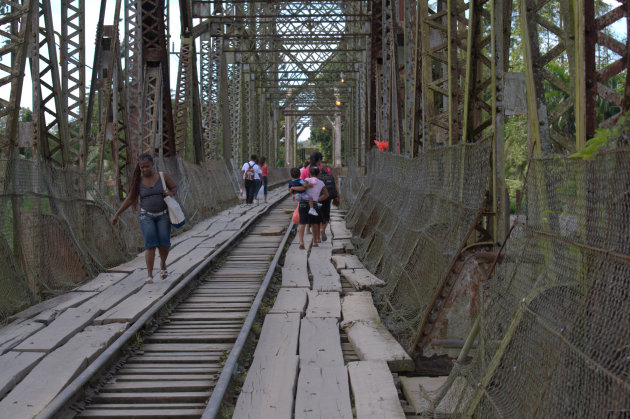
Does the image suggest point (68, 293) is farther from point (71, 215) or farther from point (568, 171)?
point (568, 171)

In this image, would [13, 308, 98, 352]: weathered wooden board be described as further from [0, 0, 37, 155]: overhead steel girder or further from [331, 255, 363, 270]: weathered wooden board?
[331, 255, 363, 270]: weathered wooden board

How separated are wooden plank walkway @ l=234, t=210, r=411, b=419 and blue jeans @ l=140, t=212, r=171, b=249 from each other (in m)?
1.81

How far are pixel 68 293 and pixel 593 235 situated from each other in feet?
24.1

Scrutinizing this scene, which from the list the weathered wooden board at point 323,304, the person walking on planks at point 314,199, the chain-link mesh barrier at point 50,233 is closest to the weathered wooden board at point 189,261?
the chain-link mesh barrier at point 50,233

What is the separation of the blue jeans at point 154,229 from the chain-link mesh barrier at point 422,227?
3017mm

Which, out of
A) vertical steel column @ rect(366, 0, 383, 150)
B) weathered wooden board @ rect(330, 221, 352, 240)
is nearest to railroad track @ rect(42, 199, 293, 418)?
weathered wooden board @ rect(330, 221, 352, 240)

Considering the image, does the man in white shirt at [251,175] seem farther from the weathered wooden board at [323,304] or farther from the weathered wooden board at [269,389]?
the weathered wooden board at [269,389]

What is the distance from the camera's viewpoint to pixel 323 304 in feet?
28.5

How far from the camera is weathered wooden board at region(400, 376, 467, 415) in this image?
5020mm

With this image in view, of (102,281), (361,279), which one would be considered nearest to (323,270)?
(361,279)

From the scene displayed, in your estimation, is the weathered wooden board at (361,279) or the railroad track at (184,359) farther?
the weathered wooden board at (361,279)

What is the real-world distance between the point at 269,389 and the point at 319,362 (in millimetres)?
812

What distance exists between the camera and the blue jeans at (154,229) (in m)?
9.98

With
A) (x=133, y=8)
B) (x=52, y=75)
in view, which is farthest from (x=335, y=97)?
(x=52, y=75)
